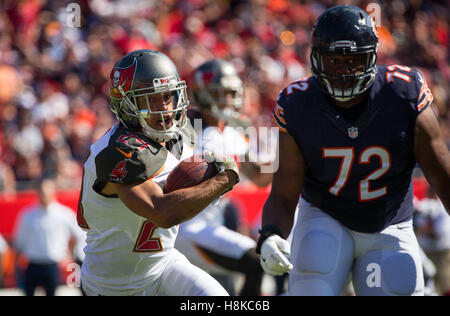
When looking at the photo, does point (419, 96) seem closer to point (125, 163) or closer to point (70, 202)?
point (125, 163)

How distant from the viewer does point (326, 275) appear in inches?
123

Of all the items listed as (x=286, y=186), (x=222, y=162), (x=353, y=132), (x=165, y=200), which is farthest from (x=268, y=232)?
(x=353, y=132)

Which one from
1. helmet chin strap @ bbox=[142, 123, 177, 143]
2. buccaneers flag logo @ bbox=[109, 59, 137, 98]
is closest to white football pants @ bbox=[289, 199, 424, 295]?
helmet chin strap @ bbox=[142, 123, 177, 143]

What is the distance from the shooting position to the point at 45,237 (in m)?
6.66

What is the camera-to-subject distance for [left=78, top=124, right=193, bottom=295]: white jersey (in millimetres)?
3041

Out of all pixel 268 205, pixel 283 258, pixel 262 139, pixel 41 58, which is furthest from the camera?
pixel 41 58

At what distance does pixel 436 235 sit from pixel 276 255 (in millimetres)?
4256

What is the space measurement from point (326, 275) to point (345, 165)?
0.55 metres

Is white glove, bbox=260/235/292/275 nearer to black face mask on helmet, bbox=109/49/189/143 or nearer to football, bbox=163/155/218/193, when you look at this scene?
football, bbox=163/155/218/193

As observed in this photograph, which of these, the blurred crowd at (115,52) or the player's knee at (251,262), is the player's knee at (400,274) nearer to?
the player's knee at (251,262)

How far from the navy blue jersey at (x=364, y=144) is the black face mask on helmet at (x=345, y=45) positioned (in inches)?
4.4

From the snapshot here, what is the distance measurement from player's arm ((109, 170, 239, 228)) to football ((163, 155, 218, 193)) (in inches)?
2.3

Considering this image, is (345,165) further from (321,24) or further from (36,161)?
(36,161)
